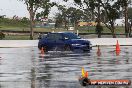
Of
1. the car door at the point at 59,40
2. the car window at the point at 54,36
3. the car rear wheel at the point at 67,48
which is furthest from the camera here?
the car window at the point at 54,36

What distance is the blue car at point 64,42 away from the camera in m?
37.8

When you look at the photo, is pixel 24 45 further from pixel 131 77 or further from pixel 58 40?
pixel 131 77

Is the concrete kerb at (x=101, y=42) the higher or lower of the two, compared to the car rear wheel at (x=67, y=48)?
lower

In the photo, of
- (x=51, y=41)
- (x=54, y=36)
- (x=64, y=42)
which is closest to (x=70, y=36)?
(x=64, y=42)

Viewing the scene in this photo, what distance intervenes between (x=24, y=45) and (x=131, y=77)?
35.4 m

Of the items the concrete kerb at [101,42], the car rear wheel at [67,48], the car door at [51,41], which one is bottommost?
the concrete kerb at [101,42]

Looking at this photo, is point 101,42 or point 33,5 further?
point 33,5

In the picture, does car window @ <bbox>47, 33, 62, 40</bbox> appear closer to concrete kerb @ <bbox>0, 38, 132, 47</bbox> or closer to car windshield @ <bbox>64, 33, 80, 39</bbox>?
car windshield @ <bbox>64, 33, 80, 39</bbox>

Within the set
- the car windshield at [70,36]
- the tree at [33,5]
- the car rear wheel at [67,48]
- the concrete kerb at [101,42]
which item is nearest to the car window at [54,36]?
the car windshield at [70,36]

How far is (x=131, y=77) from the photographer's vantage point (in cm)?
1683

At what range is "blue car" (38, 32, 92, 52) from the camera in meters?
37.8

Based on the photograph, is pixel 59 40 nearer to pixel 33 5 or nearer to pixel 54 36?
pixel 54 36

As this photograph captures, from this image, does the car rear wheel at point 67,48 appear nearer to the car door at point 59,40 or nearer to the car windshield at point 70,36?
the car door at point 59,40

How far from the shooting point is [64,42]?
38812 millimetres
